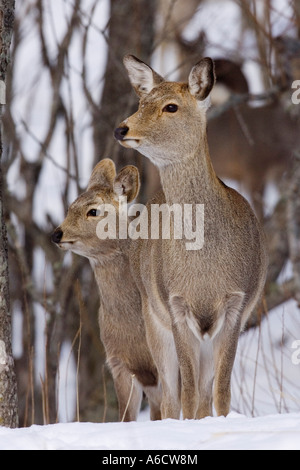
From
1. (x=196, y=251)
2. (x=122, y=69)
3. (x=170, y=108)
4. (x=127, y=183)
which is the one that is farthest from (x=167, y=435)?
(x=122, y=69)

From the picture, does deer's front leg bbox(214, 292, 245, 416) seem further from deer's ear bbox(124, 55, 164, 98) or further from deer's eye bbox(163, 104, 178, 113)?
deer's ear bbox(124, 55, 164, 98)

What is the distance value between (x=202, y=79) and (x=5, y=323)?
161 cm

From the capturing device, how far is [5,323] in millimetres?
4992

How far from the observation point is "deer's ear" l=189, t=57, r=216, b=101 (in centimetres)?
502

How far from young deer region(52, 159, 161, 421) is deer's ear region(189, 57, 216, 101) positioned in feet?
2.75

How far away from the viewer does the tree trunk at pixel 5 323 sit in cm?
494

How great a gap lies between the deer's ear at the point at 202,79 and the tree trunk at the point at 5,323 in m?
0.96

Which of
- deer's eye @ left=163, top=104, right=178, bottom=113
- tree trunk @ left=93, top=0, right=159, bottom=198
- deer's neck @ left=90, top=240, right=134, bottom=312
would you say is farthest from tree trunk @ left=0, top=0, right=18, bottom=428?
tree trunk @ left=93, top=0, right=159, bottom=198

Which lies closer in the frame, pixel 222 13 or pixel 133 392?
pixel 133 392

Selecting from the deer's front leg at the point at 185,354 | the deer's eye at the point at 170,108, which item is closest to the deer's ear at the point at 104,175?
the deer's eye at the point at 170,108
